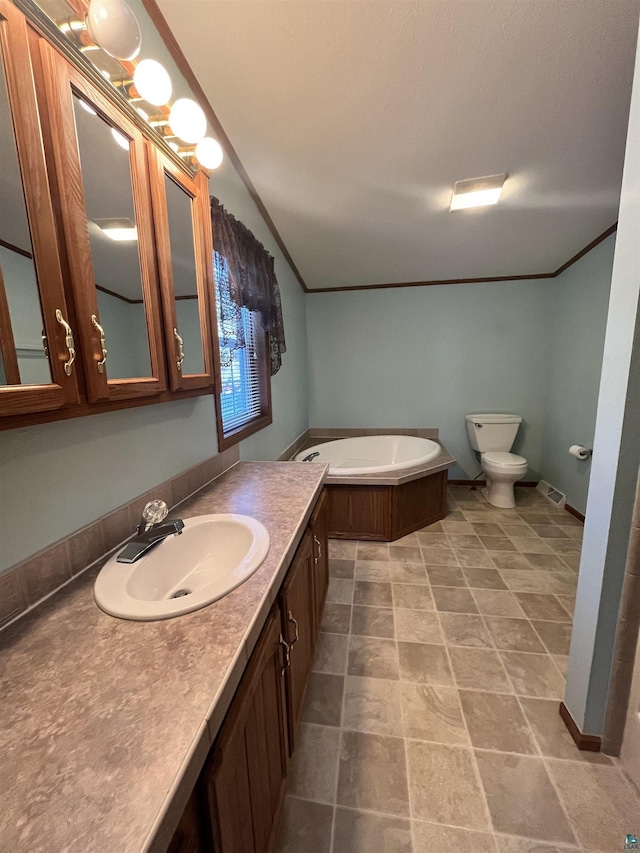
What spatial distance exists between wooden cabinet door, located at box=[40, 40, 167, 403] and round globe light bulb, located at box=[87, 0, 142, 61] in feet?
0.29

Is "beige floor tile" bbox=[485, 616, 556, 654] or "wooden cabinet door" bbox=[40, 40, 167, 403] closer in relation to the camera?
"wooden cabinet door" bbox=[40, 40, 167, 403]

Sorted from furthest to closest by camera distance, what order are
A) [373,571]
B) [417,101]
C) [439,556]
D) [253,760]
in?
[439,556] → [373,571] → [417,101] → [253,760]

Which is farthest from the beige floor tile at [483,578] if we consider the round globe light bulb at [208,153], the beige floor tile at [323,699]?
the round globe light bulb at [208,153]

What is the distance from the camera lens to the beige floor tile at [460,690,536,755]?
1180mm

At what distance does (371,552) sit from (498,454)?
171 cm

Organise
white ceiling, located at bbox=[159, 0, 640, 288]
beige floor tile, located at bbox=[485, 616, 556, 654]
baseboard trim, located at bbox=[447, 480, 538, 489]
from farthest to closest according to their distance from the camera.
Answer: baseboard trim, located at bbox=[447, 480, 538, 489]
beige floor tile, located at bbox=[485, 616, 556, 654]
white ceiling, located at bbox=[159, 0, 640, 288]

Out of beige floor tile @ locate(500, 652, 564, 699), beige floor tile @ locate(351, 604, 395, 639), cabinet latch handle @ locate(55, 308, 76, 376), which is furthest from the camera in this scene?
beige floor tile @ locate(351, 604, 395, 639)

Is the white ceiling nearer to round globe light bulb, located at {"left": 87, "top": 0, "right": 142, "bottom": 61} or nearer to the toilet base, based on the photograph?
round globe light bulb, located at {"left": 87, "top": 0, "right": 142, "bottom": 61}

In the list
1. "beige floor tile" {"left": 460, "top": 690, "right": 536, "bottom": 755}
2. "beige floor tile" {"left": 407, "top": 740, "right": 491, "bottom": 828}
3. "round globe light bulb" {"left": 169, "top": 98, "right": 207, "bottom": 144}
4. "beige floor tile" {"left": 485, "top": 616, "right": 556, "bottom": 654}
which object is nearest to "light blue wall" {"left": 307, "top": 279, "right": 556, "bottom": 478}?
"beige floor tile" {"left": 485, "top": 616, "right": 556, "bottom": 654}

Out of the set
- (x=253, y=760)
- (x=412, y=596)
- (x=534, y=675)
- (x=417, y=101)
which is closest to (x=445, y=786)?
(x=534, y=675)

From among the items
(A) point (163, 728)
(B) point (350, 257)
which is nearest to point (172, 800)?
(A) point (163, 728)

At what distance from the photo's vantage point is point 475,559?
230 centimetres

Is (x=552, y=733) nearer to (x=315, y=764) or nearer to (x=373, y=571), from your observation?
(x=315, y=764)

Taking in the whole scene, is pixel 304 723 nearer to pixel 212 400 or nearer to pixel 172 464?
pixel 172 464
